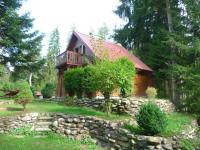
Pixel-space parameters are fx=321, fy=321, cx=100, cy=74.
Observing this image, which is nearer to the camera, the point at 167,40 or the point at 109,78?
the point at 109,78

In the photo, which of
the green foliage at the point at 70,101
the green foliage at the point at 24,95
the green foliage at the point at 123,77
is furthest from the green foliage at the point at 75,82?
the green foliage at the point at 24,95

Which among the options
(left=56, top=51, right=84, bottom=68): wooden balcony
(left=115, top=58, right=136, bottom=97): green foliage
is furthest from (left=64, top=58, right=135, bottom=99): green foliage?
(left=56, top=51, right=84, bottom=68): wooden balcony

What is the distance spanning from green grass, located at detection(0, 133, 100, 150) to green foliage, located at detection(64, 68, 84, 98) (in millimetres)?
6454

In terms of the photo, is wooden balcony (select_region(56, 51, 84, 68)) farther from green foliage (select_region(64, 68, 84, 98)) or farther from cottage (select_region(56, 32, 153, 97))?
green foliage (select_region(64, 68, 84, 98))

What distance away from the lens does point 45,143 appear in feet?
→ 46.5

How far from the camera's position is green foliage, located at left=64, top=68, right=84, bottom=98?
21.7 metres

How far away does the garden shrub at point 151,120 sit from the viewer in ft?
44.2

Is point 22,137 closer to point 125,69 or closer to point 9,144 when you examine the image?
point 9,144

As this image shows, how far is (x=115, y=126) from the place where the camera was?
48.5 feet

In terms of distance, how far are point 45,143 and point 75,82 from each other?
8092 millimetres

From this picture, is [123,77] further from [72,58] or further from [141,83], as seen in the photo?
[141,83]

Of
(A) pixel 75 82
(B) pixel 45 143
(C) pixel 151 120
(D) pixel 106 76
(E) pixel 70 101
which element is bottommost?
(B) pixel 45 143

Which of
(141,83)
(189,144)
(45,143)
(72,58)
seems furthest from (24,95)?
(141,83)

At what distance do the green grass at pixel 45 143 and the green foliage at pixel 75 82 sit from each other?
21.2 feet
